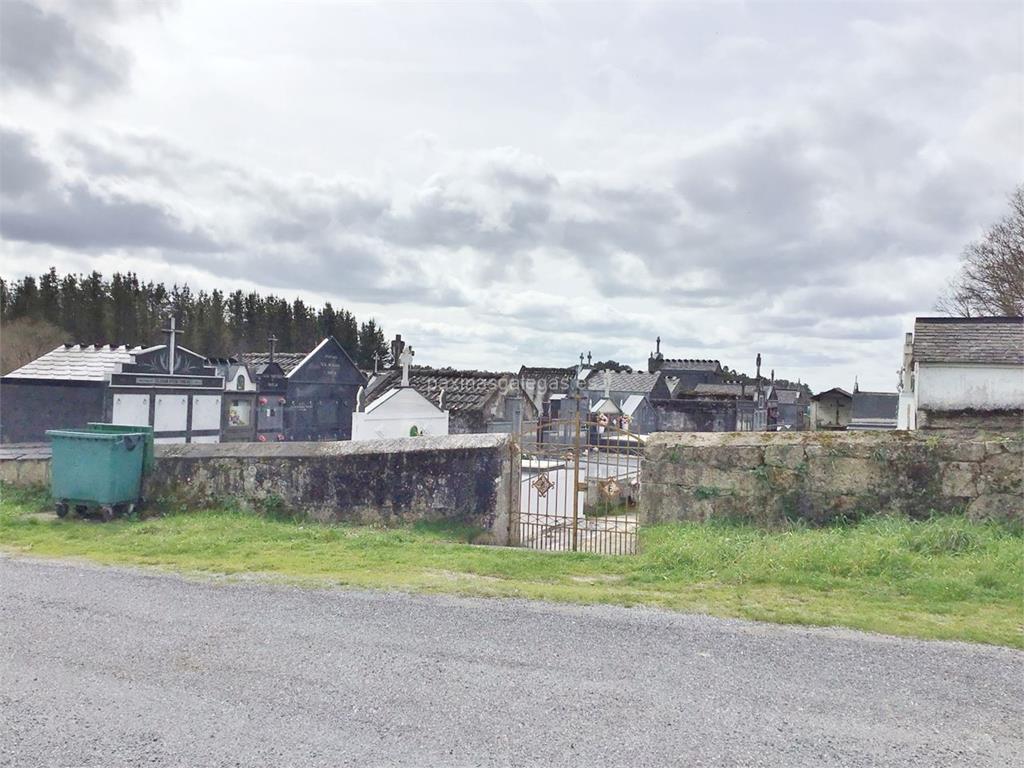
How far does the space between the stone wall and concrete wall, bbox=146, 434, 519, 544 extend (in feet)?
5.96

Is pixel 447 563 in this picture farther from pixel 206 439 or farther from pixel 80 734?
pixel 206 439

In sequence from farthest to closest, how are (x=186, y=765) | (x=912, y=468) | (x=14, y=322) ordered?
(x=14, y=322) < (x=912, y=468) < (x=186, y=765)

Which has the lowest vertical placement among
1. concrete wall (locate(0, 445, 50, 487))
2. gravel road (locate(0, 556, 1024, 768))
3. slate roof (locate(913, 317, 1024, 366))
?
gravel road (locate(0, 556, 1024, 768))

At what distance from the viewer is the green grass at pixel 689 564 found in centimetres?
574

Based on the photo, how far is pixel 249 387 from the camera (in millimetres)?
23875

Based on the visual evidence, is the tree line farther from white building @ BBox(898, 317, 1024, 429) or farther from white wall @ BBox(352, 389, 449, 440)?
white building @ BBox(898, 317, 1024, 429)

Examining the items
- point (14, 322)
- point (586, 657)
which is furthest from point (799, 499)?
point (14, 322)

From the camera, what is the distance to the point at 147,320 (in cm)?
6956

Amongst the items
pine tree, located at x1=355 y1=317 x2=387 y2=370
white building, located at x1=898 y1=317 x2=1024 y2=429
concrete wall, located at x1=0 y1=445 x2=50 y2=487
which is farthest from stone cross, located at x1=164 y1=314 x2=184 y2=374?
pine tree, located at x1=355 y1=317 x2=387 y2=370

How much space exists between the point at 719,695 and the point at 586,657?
2.80 ft

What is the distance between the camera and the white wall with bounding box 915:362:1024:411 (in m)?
19.4

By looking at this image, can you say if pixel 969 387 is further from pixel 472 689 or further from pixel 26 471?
pixel 26 471

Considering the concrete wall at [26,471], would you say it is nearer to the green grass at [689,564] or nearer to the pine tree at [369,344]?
the green grass at [689,564]

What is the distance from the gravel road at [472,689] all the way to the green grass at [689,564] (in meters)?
0.53
